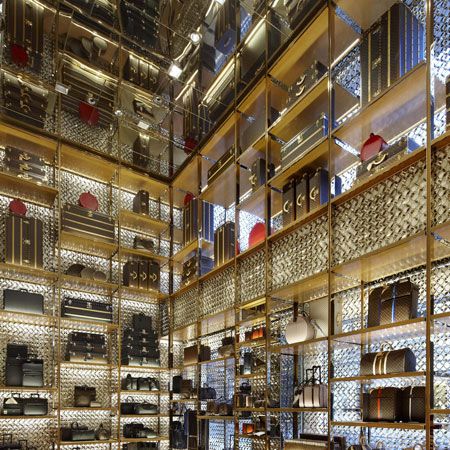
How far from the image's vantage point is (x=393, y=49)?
3205 millimetres

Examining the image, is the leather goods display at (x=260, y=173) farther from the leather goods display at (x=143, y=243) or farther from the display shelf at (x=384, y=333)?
the leather goods display at (x=143, y=243)

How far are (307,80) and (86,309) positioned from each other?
345 cm

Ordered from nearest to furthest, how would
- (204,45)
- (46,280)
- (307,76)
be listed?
(307,76), (46,280), (204,45)

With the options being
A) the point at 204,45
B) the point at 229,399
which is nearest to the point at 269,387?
the point at 229,399

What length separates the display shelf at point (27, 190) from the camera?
5141mm

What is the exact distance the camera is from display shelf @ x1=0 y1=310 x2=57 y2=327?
4875 mm

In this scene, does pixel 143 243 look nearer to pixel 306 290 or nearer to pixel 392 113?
pixel 306 290

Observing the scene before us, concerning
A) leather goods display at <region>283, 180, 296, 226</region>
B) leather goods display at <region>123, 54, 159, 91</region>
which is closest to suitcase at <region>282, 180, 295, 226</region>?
leather goods display at <region>283, 180, 296, 226</region>

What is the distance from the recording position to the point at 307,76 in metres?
3.93

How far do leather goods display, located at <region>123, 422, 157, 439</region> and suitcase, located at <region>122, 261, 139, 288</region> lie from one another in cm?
163

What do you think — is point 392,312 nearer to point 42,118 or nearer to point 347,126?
point 347,126

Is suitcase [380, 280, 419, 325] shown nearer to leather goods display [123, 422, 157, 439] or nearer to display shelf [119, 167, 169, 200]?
leather goods display [123, 422, 157, 439]

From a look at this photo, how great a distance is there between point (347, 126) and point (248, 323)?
2.07 m

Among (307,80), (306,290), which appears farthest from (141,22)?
(306,290)
